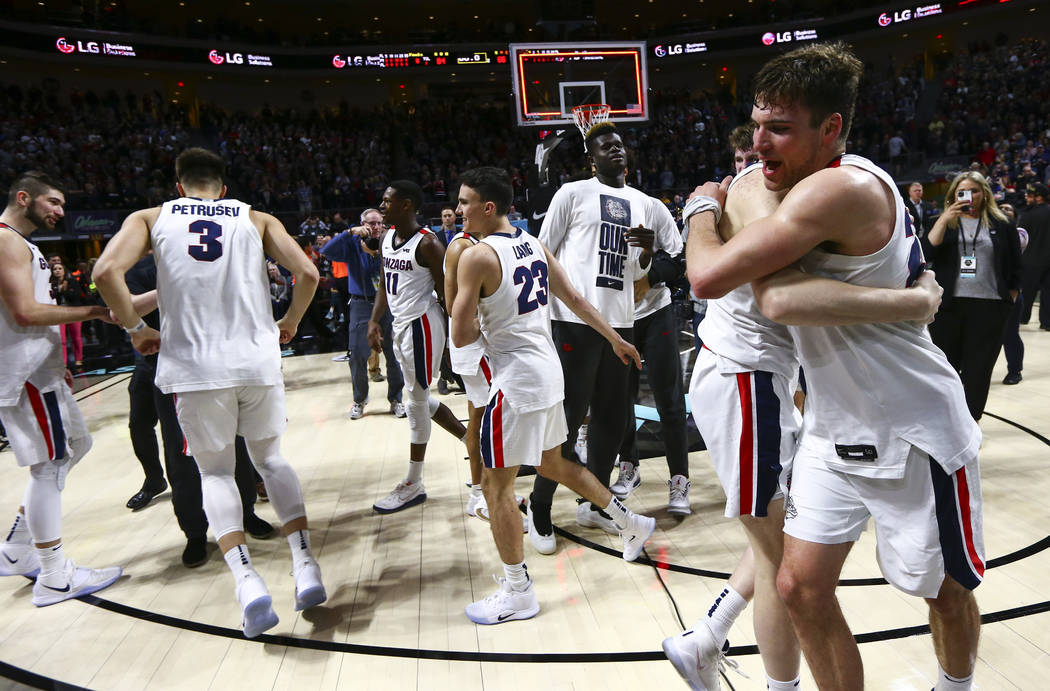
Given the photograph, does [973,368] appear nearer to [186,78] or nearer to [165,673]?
[165,673]

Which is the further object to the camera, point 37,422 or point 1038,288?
point 1038,288

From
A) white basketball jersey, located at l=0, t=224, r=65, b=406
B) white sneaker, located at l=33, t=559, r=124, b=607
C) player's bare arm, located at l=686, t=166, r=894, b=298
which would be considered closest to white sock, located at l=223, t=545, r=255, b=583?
white sneaker, located at l=33, t=559, r=124, b=607

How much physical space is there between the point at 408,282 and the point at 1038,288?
838 centimetres

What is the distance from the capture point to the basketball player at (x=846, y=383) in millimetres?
1629

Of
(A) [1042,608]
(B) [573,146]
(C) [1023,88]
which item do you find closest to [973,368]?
(A) [1042,608]

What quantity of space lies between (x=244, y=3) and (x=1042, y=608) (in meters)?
28.9

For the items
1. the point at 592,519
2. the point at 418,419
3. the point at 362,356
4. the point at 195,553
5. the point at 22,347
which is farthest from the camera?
the point at 362,356

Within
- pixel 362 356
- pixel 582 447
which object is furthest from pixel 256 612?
pixel 362 356

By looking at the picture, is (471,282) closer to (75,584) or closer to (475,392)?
(475,392)

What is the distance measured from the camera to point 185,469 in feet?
12.4

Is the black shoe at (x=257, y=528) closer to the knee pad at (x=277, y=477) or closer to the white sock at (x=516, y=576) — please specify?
the knee pad at (x=277, y=477)

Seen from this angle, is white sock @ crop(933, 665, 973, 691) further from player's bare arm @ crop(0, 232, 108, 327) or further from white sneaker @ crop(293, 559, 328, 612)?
player's bare arm @ crop(0, 232, 108, 327)

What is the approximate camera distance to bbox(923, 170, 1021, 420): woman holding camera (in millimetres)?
4633

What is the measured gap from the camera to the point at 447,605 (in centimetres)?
321
